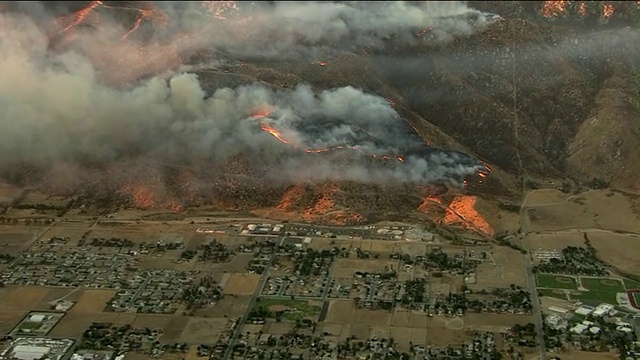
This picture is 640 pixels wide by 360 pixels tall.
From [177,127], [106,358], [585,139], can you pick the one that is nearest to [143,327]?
[106,358]

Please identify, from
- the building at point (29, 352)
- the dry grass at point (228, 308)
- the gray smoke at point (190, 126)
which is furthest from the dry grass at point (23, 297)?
the gray smoke at point (190, 126)

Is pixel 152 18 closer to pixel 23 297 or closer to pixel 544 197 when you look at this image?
pixel 23 297

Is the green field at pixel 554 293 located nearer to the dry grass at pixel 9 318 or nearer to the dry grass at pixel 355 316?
the dry grass at pixel 355 316

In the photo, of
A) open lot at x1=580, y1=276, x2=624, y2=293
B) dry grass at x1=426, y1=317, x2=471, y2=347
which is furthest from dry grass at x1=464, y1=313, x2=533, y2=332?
open lot at x1=580, y1=276, x2=624, y2=293

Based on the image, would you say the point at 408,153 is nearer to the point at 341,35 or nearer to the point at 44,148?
the point at 341,35

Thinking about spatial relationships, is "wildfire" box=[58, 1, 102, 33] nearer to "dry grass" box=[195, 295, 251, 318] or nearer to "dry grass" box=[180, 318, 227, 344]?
"dry grass" box=[195, 295, 251, 318]
